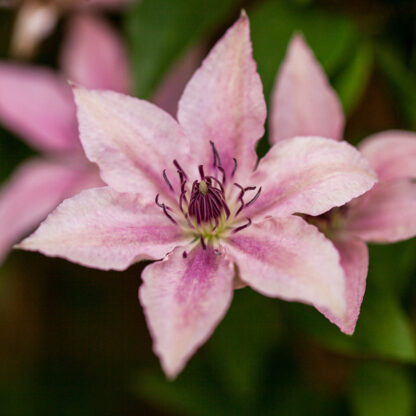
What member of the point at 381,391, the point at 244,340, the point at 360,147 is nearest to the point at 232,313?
the point at 244,340

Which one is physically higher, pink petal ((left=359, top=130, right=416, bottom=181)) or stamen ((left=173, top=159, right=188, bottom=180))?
stamen ((left=173, top=159, right=188, bottom=180))

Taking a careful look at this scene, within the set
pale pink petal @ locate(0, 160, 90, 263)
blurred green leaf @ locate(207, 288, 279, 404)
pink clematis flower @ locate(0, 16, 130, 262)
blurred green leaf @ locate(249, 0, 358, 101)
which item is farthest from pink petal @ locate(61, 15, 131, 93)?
blurred green leaf @ locate(207, 288, 279, 404)

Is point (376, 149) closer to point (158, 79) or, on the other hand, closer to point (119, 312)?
point (158, 79)

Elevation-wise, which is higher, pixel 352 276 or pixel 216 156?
pixel 216 156

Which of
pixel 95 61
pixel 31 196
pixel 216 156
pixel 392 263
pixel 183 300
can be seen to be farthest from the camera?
pixel 95 61

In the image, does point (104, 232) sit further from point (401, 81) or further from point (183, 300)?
point (401, 81)

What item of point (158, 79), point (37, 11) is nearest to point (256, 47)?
point (158, 79)

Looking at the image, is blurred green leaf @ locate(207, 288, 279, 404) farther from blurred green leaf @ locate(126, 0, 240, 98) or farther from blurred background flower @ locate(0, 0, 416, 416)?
blurred green leaf @ locate(126, 0, 240, 98)
